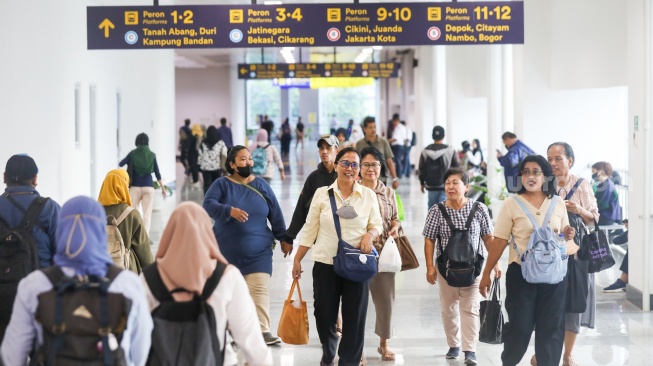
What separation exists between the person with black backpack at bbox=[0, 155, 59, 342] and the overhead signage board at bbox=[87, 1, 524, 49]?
283 inches

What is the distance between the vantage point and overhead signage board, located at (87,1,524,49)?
13258 millimetres

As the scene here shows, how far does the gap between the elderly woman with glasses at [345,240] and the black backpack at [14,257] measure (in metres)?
1.81

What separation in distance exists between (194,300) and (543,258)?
2.83 m

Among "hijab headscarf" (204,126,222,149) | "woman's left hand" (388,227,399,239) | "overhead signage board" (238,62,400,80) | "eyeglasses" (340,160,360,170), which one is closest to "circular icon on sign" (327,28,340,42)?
"woman's left hand" (388,227,399,239)

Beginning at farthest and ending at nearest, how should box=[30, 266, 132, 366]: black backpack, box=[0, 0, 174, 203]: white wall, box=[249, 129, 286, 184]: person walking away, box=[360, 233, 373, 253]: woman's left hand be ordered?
box=[249, 129, 286, 184]: person walking away → box=[0, 0, 174, 203]: white wall → box=[360, 233, 373, 253]: woman's left hand → box=[30, 266, 132, 366]: black backpack

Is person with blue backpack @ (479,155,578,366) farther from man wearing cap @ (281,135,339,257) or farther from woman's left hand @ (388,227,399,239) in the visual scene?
man wearing cap @ (281,135,339,257)

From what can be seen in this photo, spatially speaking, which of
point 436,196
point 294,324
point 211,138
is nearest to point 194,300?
point 294,324

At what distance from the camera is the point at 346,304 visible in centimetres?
690

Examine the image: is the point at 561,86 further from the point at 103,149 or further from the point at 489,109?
the point at 103,149

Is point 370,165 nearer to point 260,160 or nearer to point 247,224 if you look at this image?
point 247,224

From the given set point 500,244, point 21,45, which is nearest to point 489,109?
point 21,45

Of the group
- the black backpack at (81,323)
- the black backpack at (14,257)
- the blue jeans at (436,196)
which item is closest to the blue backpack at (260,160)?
the blue jeans at (436,196)

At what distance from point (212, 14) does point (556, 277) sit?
823 centimetres

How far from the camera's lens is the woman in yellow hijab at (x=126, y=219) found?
6.99m
